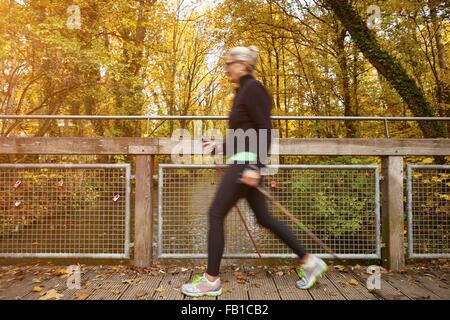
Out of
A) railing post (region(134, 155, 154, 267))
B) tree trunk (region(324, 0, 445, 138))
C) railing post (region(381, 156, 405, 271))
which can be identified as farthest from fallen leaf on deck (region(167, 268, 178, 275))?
tree trunk (region(324, 0, 445, 138))

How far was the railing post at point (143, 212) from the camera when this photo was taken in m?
4.22

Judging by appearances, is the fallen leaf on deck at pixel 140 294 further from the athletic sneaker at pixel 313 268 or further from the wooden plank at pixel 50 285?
the athletic sneaker at pixel 313 268

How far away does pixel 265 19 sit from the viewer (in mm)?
14234

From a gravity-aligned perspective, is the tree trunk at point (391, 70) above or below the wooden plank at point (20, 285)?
above

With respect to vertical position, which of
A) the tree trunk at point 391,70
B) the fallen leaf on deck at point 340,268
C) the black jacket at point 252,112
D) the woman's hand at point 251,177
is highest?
the tree trunk at point 391,70

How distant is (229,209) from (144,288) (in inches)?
49.4

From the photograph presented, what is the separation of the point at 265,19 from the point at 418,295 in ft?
42.1

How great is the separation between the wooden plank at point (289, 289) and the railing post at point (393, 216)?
119 cm

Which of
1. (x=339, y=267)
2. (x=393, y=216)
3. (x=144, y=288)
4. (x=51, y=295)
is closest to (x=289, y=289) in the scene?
(x=339, y=267)

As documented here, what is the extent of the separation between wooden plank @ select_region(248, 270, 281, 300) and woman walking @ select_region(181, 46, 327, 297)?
14.0 inches

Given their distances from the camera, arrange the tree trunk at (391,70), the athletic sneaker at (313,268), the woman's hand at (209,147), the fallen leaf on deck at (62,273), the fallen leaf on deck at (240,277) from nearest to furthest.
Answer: the athletic sneaker at (313,268)
the woman's hand at (209,147)
the fallen leaf on deck at (240,277)
the fallen leaf on deck at (62,273)
the tree trunk at (391,70)

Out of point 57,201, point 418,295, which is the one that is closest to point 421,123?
point 418,295

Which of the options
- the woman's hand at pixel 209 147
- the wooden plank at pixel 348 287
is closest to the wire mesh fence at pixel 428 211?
the wooden plank at pixel 348 287

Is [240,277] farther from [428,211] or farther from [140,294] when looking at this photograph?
[428,211]
